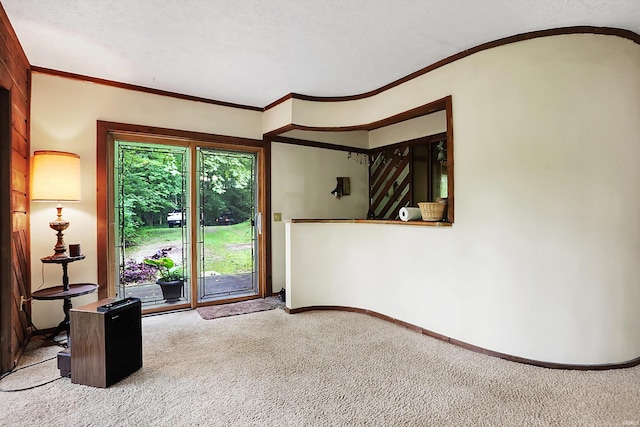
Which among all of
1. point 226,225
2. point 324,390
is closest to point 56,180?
point 226,225

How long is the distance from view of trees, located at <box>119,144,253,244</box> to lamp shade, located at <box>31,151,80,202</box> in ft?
2.43

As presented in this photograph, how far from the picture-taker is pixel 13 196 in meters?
2.56

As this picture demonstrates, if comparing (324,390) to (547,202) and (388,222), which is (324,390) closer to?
(388,222)

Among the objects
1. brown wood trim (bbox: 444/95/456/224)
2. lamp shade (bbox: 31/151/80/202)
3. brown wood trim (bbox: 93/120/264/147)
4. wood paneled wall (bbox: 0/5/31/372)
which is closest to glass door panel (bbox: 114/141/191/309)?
brown wood trim (bbox: 93/120/264/147)

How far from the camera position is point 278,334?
3283mm

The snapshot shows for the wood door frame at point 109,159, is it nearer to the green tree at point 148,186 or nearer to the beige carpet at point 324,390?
the green tree at point 148,186

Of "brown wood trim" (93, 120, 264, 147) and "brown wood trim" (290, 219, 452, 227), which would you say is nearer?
"brown wood trim" (290, 219, 452, 227)

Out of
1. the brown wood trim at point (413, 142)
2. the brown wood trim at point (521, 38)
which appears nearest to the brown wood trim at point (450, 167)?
the brown wood trim at point (521, 38)

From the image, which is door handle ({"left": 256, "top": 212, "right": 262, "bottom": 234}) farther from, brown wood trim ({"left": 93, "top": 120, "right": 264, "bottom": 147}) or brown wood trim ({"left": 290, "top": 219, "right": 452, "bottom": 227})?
brown wood trim ({"left": 93, "top": 120, "right": 264, "bottom": 147})

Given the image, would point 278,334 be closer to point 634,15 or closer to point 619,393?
point 619,393

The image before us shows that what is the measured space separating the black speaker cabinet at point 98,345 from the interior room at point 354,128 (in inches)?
8.0

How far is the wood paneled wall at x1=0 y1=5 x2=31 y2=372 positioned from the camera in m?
2.44

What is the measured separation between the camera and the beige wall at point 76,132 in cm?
325

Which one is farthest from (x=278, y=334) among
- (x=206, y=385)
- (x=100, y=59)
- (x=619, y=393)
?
(x=100, y=59)
